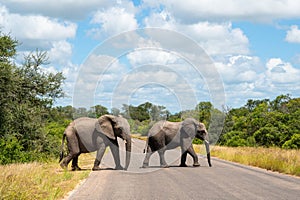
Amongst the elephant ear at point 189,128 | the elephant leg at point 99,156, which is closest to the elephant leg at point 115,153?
the elephant leg at point 99,156

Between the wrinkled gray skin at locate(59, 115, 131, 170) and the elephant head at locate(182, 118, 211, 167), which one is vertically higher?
the elephant head at locate(182, 118, 211, 167)

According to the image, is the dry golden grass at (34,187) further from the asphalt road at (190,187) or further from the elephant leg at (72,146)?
the elephant leg at (72,146)

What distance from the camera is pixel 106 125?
70.6 ft

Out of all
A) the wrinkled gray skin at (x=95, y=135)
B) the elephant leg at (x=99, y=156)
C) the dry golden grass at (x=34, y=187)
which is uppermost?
the wrinkled gray skin at (x=95, y=135)

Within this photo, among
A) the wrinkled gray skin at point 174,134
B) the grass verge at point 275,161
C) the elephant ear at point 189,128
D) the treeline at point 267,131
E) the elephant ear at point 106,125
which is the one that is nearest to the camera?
the grass verge at point 275,161

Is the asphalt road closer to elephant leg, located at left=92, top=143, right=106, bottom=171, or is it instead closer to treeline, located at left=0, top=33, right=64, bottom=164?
elephant leg, located at left=92, top=143, right=106, bottom=171

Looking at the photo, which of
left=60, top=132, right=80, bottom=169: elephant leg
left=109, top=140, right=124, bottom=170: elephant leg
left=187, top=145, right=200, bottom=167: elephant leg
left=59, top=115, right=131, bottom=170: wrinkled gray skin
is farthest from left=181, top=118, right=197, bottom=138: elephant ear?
left=60, top=132, right=80, bottom=169: elephant leg

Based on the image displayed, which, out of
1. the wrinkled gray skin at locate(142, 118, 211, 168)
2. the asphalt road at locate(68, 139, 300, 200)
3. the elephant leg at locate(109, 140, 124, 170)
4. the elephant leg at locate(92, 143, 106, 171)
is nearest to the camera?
the asphalt road at locate(68, 139, 300, 200)

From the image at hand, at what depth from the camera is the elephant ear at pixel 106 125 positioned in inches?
845

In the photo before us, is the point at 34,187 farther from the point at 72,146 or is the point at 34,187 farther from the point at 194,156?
the point at 194,156

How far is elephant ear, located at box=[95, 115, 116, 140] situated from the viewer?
21469mm

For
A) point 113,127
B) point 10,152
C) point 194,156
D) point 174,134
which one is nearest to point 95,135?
point 113,127

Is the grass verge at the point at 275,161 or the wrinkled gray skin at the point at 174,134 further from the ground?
the wrinkled gray skin at the point at 174,134

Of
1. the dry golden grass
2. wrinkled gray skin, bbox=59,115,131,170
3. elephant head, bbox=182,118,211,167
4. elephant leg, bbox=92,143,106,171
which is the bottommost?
the dry golden grass
